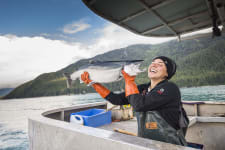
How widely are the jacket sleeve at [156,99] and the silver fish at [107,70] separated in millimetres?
249

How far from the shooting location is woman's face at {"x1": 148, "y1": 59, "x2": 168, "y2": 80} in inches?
53.3

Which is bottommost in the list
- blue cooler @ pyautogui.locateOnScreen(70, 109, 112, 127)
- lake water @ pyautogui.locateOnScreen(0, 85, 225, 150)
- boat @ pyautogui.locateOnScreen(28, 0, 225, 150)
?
lake water @ pyautogui.locateOnScreen(0, 85, 225, 150)

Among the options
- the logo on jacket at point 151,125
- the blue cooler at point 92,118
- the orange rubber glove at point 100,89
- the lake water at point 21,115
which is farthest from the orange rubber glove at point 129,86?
the blue cooler at point 92,118

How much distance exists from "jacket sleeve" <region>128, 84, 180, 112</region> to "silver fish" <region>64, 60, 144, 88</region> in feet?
0.82

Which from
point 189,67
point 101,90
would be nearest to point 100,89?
point 101,90

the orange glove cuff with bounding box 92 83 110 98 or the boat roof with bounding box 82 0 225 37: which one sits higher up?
the boat roof with bounding box 82 0 225 37

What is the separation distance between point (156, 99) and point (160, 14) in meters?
2.18

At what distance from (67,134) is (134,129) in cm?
231

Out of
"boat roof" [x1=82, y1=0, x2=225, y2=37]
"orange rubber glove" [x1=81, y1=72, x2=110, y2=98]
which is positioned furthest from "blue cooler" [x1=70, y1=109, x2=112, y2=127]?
"boat roof" [x1=82, y1=0, x2=225, y2=37]

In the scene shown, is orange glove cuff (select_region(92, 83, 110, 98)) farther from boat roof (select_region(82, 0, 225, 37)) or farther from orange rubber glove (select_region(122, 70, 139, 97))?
boat roof (select_region(82, 0, 225, 37))

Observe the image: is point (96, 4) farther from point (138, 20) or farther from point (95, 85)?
point (95, 85)

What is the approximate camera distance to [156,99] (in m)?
1.13

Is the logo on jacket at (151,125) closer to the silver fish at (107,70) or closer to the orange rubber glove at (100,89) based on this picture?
the silver fish at (107,70)

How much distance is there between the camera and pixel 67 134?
1631mm
